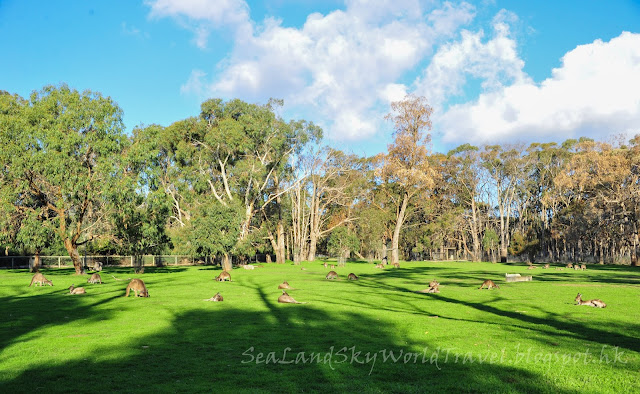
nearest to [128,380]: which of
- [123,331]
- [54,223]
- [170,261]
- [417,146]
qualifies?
[123,331]

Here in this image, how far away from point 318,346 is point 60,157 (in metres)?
30.8

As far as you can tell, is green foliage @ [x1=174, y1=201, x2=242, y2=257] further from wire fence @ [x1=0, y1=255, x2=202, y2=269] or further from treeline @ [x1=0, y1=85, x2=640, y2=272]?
wire fence @ [x1=0, y1=255, x2=202, y2=269]

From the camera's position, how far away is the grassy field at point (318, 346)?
739 centimetres

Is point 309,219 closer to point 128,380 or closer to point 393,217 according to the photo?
point 393,217

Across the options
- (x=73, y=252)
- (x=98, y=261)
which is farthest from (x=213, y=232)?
(x=98, y=261)

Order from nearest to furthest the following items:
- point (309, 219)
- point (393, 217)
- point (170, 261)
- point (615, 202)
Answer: point (615, 202)
point (170, 261)
point (393, 217)
point (309, 219)

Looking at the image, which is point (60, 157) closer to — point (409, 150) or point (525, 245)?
point (409, 150)

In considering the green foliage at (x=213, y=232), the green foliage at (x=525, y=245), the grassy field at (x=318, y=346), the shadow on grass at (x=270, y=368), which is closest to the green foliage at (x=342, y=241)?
the green foliage at (x=213, y=232)

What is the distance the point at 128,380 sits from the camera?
7.45 m

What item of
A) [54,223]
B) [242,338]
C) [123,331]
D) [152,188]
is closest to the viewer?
[242,338]

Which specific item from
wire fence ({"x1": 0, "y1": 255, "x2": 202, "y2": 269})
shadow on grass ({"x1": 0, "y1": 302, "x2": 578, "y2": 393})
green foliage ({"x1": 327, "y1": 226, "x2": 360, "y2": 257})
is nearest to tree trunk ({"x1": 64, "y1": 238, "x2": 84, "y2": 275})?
wire fence ({"x1": 0, "y1": 255, "x2": 202, "y2": 269})

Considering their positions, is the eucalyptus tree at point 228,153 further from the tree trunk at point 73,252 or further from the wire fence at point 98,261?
the tree trunk at point 73,252

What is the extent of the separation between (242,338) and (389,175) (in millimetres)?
45880

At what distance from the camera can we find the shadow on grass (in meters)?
7.17
